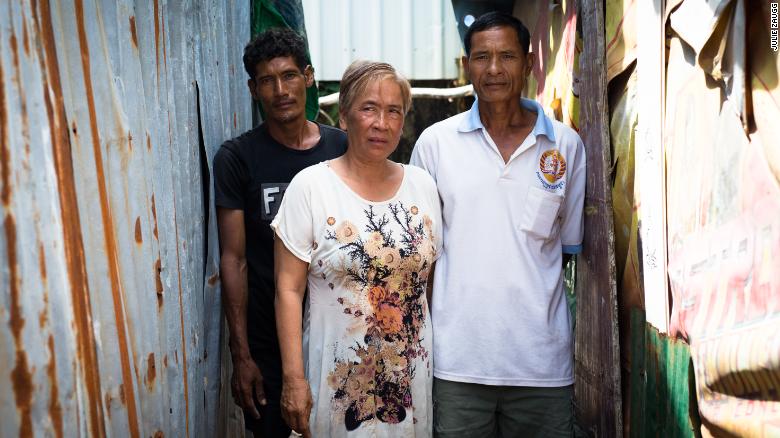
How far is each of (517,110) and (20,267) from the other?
1938mm

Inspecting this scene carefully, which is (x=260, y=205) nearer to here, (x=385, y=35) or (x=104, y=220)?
(x=104, y=220)

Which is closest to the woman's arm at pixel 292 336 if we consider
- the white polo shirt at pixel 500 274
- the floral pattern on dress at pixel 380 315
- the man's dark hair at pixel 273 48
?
the floral pattern on dress at pixel 380 315

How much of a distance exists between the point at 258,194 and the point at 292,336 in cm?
68

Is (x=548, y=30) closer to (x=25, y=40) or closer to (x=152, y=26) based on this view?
(x=152, y=26)

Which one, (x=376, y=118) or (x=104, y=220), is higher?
(x=376, y=118)

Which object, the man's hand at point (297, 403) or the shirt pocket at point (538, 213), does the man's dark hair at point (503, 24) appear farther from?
the man's hand at point (297, 403)

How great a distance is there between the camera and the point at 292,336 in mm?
2209

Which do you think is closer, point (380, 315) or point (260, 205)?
point (380, 315)

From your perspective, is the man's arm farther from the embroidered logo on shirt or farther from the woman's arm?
the embroidered logo on shirt

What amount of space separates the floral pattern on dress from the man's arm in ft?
1.85

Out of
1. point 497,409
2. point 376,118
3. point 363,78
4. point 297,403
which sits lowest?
point 497,409

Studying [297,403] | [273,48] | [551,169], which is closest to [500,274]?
[551,169]

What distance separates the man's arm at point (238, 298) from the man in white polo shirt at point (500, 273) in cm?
71

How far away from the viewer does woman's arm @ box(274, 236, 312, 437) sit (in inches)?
85.9
